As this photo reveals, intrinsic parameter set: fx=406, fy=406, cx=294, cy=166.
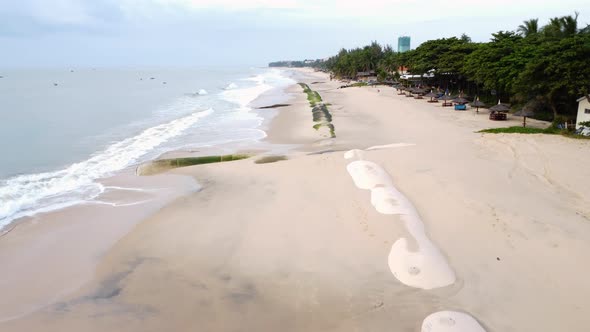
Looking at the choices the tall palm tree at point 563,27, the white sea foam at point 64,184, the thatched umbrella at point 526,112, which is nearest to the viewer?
the white sea foam at point 64,184

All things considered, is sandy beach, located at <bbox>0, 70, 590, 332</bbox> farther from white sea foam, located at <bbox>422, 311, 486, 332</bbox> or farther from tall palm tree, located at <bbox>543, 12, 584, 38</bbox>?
tall palm tree, located at <bbox>543, 12, 584, 38</bbox>

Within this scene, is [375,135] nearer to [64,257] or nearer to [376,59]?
[64,257]

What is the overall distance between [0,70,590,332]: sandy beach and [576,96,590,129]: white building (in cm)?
440

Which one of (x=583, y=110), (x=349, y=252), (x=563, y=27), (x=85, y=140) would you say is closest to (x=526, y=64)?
(x=583, y=110)

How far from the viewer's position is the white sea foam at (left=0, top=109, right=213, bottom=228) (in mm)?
14211

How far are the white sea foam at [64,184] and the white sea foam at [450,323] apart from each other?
1272 centimetres

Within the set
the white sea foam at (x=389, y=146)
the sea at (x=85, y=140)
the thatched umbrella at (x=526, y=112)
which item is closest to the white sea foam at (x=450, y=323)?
the sea at (x=85, y=140)

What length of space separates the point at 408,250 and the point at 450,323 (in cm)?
273

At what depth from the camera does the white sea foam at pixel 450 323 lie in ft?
23.1

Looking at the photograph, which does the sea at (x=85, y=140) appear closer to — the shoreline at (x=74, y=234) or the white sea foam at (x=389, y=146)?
the shoreline at (x=74, y=234)

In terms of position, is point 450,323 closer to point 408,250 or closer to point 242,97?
point 408,250

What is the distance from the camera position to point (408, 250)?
981cm

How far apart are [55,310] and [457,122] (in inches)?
1022

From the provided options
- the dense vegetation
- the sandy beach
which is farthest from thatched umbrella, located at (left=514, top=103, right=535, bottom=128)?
the sandy beach
